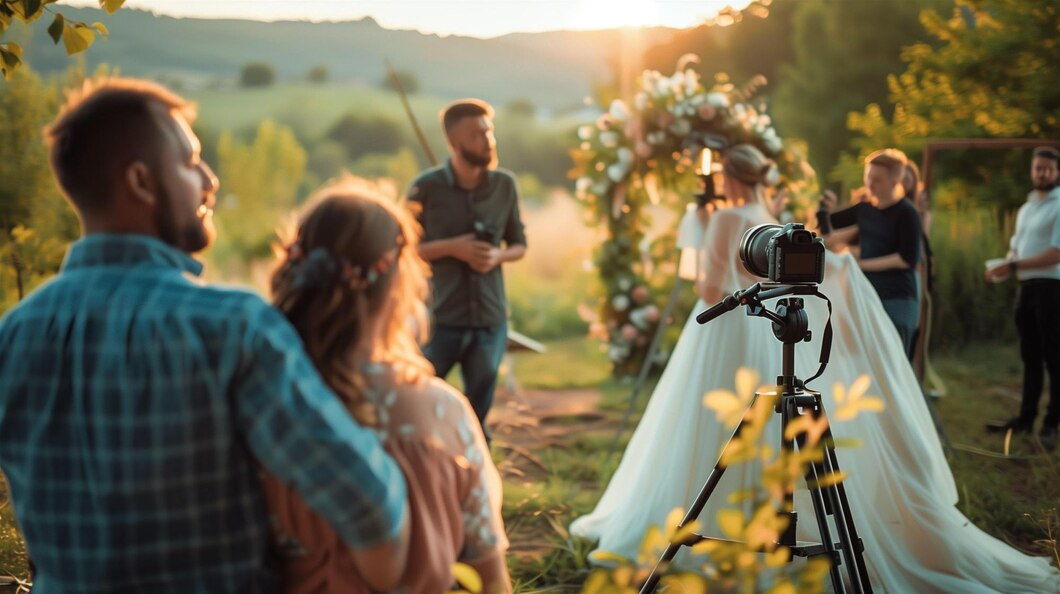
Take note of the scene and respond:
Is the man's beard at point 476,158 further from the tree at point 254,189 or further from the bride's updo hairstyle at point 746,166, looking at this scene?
the tree at point 254,189

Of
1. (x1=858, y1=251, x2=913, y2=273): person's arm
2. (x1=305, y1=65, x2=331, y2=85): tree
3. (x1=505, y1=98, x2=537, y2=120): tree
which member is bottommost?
(x1=858, y1=251, x2=913, y2=273): person's arm

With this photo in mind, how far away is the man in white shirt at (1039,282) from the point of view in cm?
526

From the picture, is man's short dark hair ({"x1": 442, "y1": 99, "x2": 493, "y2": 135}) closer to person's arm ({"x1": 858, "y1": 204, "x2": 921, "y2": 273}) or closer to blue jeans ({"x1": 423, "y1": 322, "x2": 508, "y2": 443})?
blue jeans ({"x1": 423, "y1": 322, "x2": 508, "y2": 443})

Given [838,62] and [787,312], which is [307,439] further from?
[838,62]

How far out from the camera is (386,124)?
1806cm

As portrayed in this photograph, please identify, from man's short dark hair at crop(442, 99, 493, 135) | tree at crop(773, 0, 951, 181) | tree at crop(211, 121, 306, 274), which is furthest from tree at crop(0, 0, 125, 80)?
tree at crop(773, 0, 951, 181)

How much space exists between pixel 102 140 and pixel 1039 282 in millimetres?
5206

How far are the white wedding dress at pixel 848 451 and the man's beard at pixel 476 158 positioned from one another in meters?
1.02

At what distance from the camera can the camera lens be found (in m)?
2.64

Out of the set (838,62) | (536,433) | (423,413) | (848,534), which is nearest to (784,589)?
(423,413)

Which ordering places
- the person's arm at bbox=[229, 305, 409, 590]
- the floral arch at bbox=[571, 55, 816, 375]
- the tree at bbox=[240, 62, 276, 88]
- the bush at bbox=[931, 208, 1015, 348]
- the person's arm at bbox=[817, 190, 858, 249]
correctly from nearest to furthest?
1. the person's arm at bbox=[229, 305, 409, 590]
2. the person's arm at bbox=[817, 190, 858, 249]
3. the floral arch at bbox=[571, 55, 816, 375]
4. the bush at bbox=[931, 208, 1015, 348]
5. the tree at bbox=[240, 62, 276, 88]

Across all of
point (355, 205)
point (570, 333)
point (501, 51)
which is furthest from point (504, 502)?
point (501, 51)

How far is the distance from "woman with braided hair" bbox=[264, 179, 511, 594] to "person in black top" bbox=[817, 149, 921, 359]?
3464mm

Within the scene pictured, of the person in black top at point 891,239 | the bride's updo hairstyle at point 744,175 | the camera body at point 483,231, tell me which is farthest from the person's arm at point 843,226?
the camera body at point 483,231
